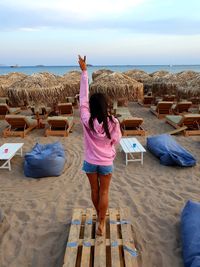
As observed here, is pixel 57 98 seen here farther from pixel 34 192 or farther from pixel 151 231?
pixel 151 231

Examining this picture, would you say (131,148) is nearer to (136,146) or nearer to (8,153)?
(136,146)

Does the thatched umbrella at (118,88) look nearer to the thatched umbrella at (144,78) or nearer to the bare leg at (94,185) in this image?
the thatched umbrella at (144,78)

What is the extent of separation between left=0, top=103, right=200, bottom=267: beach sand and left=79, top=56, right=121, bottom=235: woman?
107 centimetres

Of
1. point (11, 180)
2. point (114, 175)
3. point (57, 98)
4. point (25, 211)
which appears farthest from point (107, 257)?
point (57, 98)

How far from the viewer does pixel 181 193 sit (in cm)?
478

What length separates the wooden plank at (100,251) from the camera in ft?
8.89

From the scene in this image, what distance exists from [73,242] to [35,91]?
6.77 meters

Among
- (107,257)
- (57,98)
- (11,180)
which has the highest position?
(57,98)

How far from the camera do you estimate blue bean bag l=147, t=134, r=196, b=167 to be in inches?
233

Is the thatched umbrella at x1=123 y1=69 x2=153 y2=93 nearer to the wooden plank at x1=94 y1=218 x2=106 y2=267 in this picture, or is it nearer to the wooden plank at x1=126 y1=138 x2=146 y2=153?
the wooden plank at x1=126 y1=138 x2=146 y2=153

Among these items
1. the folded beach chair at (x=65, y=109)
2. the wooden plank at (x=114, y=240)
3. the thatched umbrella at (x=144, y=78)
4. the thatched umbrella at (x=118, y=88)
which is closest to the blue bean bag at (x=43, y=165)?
the wooden plank at (x=114, y=240)

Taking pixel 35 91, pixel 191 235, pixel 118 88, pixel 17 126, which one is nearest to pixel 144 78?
pixel 118 88

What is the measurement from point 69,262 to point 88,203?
1.76 meters

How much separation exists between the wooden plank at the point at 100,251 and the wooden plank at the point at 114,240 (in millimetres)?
91
